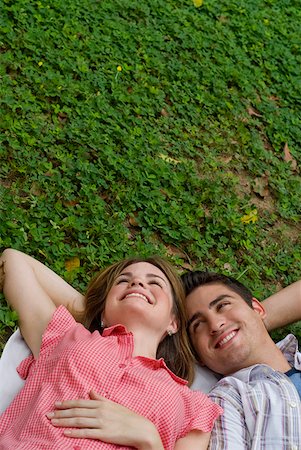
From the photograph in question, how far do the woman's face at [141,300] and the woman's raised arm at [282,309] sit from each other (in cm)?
81

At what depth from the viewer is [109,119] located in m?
5.32

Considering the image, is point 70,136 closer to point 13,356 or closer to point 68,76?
point 68,76

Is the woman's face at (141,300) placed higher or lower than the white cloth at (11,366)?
higher

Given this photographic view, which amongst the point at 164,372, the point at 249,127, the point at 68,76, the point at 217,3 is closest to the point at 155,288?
the point at 164,372

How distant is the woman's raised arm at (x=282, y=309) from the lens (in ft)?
14.3

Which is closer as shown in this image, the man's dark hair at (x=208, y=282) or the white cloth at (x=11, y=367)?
the white cloth at (x=11, y=367)

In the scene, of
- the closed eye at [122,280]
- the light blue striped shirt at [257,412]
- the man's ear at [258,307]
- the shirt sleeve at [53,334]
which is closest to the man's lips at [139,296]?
the closed eye at [122,280]

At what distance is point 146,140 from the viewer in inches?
212

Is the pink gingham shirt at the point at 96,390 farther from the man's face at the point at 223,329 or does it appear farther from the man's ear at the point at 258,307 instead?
the man's ear at the point at 258,307

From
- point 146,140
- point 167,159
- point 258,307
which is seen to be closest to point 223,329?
point 258,307

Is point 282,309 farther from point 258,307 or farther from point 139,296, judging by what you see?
point 139,296

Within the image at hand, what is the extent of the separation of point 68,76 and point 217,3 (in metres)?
2.63

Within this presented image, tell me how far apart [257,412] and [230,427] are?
0.17 metres

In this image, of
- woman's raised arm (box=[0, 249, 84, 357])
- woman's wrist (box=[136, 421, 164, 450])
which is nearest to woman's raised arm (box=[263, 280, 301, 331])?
woman's raised arm (box=[0, 249, 84, 357])
